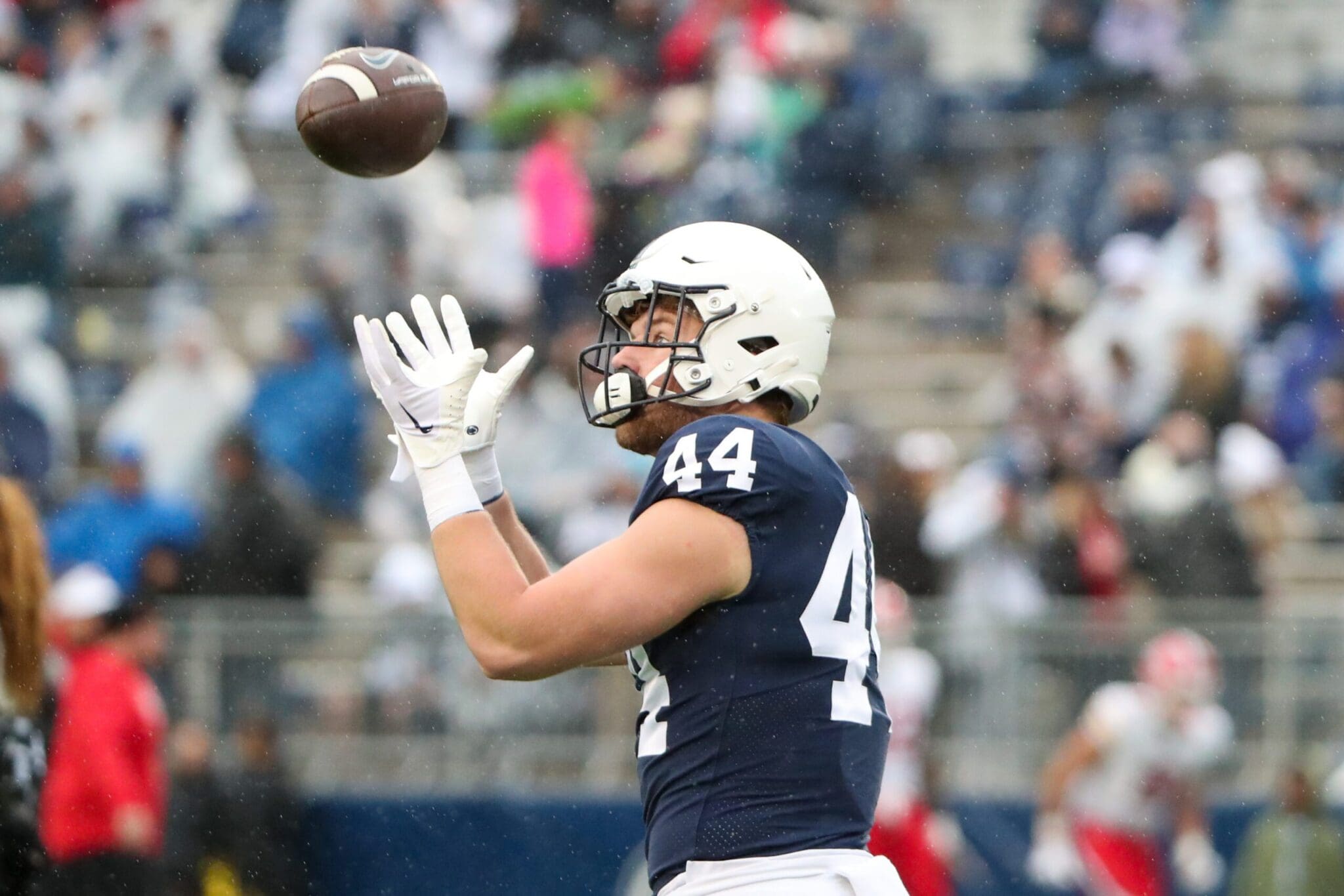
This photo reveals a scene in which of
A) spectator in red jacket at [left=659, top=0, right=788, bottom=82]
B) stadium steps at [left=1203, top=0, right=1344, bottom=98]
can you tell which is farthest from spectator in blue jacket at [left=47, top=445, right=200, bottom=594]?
stadium steps at [left=1203, top=0, right=1344, bottom=98]

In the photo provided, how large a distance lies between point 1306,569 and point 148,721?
5.40 metres

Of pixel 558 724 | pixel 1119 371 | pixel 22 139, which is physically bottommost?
pixel 558 724

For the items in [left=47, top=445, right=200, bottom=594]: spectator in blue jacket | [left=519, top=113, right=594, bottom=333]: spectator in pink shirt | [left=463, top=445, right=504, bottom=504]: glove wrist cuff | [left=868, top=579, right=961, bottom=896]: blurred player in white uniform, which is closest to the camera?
[left=463, top=445, right=504, bottom=504]: glove wrist cuff

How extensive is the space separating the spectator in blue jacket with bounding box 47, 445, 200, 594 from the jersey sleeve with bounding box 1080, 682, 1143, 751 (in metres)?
3.96

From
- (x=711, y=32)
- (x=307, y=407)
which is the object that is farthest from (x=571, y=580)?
(x=711, y=32)

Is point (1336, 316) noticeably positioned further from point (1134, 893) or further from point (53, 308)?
point (53, 308)

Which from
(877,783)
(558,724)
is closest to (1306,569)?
(558,724)

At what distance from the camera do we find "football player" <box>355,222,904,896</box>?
2998 mm

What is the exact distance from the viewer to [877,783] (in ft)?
10.6

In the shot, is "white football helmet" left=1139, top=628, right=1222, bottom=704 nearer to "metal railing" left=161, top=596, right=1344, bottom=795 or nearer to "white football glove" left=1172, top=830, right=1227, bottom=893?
"metal railing" left=161, top=596, right=1344, bottom=795

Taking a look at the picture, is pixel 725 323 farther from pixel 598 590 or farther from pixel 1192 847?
pixel 1192 847

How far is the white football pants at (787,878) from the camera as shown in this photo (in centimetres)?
302

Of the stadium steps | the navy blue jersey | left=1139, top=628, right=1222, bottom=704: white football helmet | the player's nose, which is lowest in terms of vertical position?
left=1139, top=628, right=1222, bottom=704: white football helmet

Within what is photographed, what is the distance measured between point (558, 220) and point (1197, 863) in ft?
15.4
